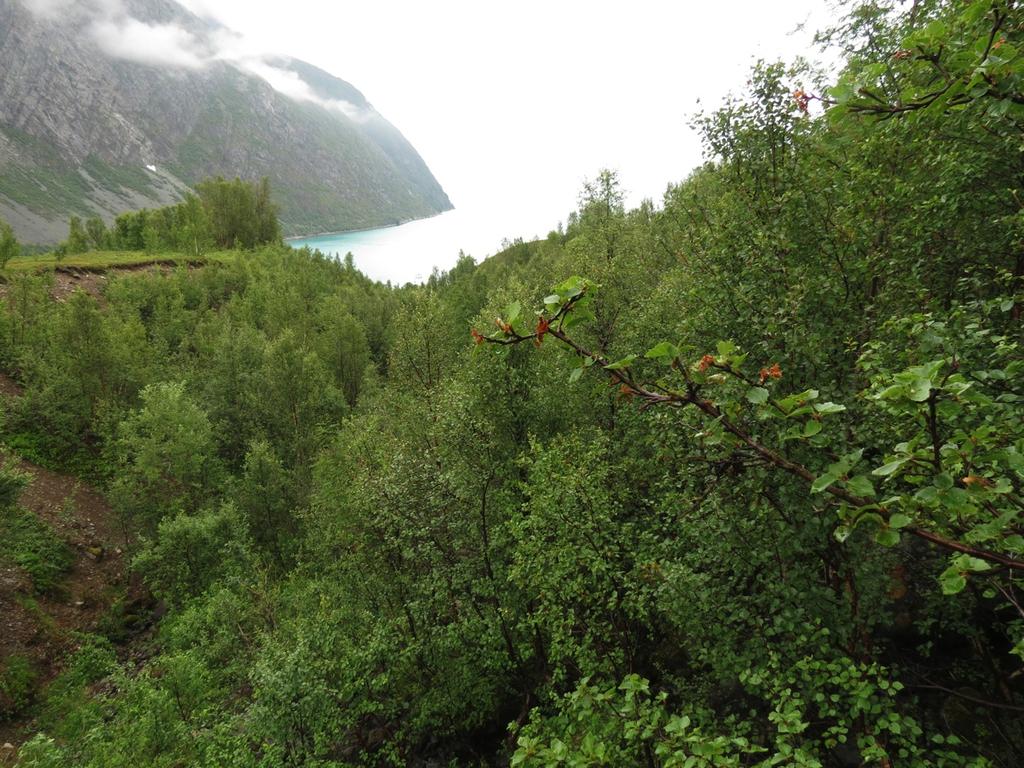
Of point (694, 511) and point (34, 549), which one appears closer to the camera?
point (694, 511)

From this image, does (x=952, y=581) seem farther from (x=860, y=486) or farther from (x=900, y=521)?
(x=860, y=486)

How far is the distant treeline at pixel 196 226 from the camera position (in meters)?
88.4

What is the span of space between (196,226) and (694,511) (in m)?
109

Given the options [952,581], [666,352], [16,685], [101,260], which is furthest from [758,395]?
[101,260]

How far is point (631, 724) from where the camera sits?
5543mm

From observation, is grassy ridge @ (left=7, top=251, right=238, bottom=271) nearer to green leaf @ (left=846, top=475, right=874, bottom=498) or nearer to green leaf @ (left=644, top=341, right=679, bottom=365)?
green leaf @ (left=644, top=341, right=679, bottom=365)

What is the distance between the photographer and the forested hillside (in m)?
2.82

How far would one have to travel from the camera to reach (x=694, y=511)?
8.74 meters

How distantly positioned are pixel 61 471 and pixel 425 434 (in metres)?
35.4

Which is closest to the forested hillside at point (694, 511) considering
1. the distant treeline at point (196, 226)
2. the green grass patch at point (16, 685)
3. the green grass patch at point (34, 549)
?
the green grass patch at point (16, 685)

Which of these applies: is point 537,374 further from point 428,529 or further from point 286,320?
point 286,320

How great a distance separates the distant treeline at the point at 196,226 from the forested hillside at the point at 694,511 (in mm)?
76662

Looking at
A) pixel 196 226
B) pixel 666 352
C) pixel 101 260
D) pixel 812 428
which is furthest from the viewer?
pixel 196 226

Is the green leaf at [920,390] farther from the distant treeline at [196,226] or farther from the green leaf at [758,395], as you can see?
the distant treeline at [196,226]
